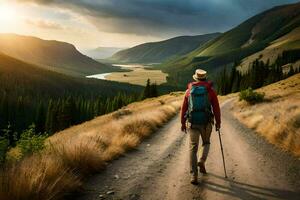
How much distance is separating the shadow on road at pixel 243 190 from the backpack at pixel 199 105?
1.70 meters

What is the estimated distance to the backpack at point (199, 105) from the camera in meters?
9.98

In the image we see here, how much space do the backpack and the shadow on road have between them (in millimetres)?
1699

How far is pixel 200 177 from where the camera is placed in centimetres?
1055

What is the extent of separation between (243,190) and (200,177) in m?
1.59

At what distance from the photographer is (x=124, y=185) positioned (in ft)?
31.5

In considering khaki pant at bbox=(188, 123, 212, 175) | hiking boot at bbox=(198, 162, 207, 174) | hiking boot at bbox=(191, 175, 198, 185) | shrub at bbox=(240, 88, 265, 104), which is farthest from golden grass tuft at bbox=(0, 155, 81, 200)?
shrub at bbox=(240, 88, 265, 104)

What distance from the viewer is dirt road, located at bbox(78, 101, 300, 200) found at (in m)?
8.88

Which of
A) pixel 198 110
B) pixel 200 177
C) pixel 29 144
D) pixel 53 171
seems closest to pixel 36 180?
pixel 53 171

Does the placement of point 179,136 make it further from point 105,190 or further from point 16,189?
point 16,189

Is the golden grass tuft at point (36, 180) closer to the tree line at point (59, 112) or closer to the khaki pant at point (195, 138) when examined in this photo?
the khaki pant at point (195, 138)

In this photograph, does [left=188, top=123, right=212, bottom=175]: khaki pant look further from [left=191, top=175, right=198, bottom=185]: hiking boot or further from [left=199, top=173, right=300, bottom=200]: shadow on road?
[left=199, top=173, right=300, bottom=200]: shadow on road

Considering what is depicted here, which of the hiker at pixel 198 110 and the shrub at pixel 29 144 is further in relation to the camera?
the shrub at pixel 29 144

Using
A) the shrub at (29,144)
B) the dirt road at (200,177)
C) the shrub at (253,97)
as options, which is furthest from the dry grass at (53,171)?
the shrub at (253,97)

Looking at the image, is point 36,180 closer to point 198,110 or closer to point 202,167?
point 198,110
